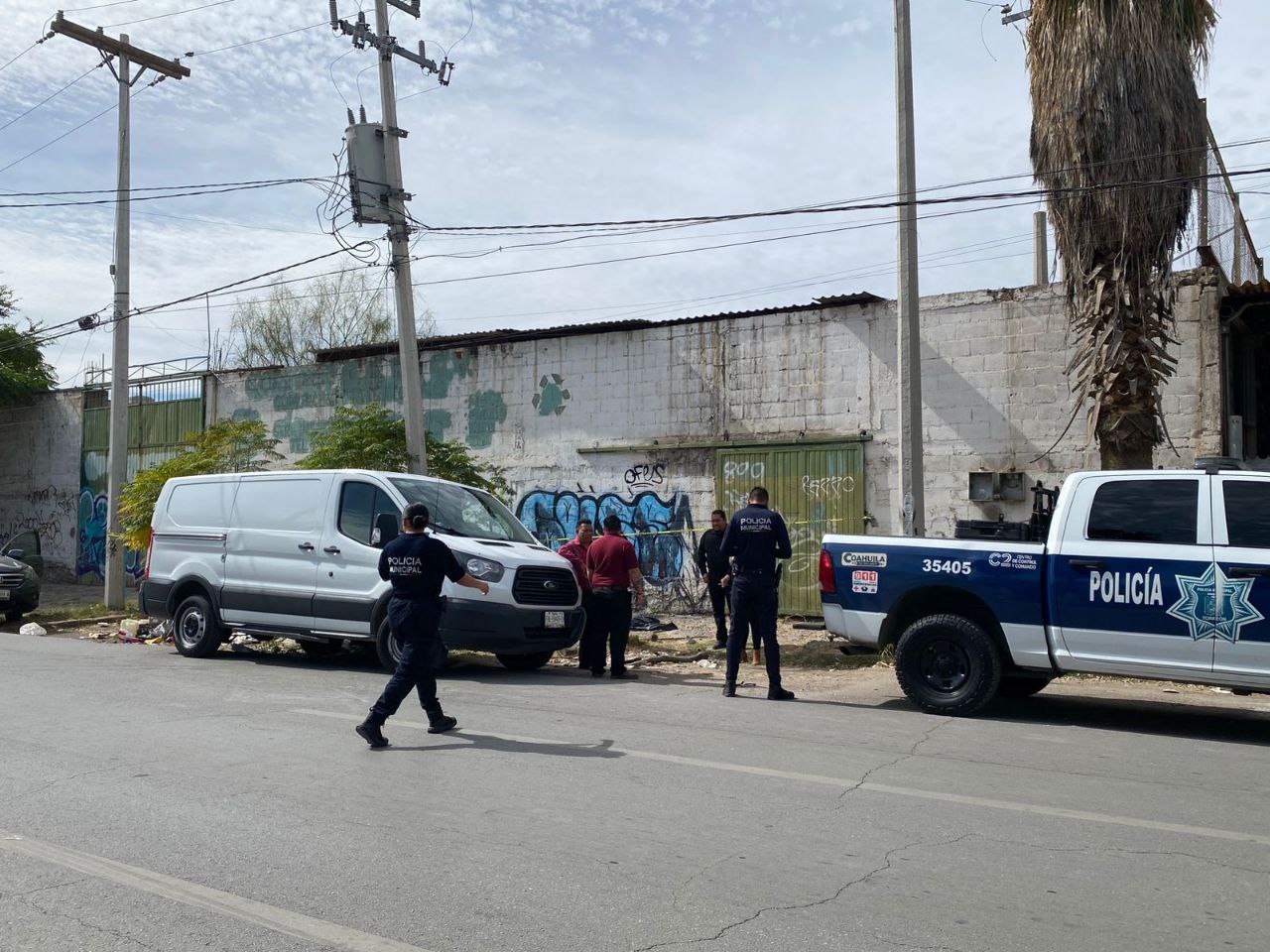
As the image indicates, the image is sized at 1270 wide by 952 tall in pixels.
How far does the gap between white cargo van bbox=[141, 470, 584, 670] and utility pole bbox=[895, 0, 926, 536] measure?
3.89m

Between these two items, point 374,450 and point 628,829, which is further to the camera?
point 374,450

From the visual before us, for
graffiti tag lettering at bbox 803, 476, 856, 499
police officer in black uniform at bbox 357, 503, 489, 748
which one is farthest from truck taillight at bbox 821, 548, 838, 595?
graffiti tag lettering at bbox 803, 476, 856, 499

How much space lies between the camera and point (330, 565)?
12.2 meters

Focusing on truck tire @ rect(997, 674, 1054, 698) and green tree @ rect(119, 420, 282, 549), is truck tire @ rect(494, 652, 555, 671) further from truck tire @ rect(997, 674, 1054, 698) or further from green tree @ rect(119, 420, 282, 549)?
green tree @ rect(119, 420, 282, 549)

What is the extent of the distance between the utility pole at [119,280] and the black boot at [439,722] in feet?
43.2

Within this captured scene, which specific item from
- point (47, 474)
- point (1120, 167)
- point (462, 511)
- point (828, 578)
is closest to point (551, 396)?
point (462, 511)

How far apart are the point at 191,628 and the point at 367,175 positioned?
6.50m

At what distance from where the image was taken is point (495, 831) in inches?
223

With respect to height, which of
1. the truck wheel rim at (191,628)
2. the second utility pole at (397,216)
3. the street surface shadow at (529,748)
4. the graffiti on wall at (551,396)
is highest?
the second utility pole at (397,216)

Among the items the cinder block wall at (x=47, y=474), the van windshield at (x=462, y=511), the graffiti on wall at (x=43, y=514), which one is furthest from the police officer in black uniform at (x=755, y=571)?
the graffiti on wall at (x=43, y=514)

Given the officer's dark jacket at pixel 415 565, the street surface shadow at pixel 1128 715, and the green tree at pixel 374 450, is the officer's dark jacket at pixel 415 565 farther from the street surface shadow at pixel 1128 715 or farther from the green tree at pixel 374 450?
the green tree at pixel 374 450

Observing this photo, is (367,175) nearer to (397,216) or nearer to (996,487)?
(397,216)

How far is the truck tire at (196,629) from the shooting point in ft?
43.8

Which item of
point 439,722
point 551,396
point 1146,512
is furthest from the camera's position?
point 551,396
